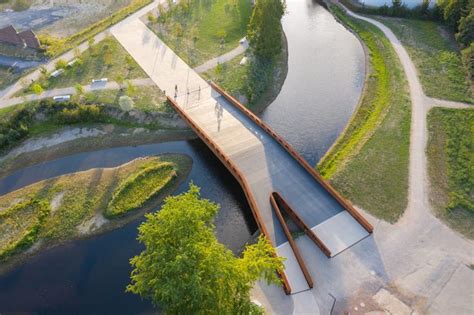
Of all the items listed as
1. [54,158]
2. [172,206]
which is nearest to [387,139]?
[172,206]

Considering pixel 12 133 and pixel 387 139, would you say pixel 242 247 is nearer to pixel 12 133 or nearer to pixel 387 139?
pixel 387 139

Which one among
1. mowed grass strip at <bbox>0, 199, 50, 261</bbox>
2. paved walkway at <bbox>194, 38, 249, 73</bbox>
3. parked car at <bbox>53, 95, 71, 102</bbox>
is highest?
paved walkway at <bbox>194, 38, 249, 73</bbox>

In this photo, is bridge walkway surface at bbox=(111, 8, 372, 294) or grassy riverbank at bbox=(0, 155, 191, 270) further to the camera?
grassy riverbank at bbox=(0, 155, 191, 270)

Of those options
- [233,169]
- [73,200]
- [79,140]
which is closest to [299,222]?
[233,169]

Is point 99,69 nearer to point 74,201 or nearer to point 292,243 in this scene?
point 74,201

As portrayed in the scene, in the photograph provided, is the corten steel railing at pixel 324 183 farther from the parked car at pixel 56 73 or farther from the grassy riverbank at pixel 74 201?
the parked car at pixel 56 73

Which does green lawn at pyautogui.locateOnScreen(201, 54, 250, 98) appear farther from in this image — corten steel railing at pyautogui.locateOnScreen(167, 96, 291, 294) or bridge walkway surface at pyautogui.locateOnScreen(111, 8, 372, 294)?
corten steel railing at pyautogui.locateOnScreen(167, 96, 291, 294)

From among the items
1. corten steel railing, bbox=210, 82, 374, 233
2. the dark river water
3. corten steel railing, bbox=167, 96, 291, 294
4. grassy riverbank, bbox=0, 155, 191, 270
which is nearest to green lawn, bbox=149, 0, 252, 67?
the dark river water
